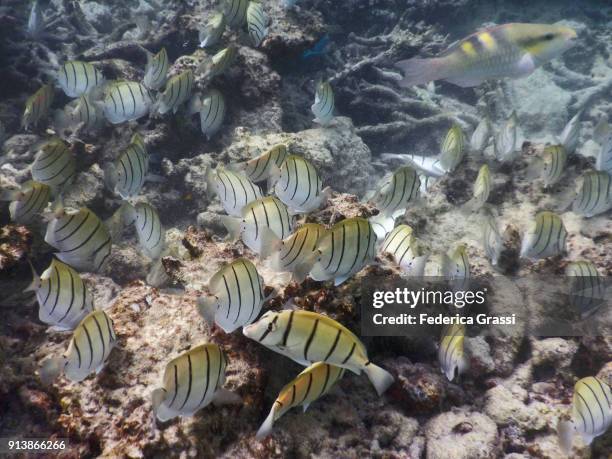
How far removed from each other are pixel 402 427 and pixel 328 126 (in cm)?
486

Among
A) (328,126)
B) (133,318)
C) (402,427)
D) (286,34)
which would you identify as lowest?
(402,427)

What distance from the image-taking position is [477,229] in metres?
4.85

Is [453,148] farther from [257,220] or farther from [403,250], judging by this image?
[257,220]

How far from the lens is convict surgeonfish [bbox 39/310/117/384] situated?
8.00 feet

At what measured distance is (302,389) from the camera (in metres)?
2.27

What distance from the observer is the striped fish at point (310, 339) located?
2074mm

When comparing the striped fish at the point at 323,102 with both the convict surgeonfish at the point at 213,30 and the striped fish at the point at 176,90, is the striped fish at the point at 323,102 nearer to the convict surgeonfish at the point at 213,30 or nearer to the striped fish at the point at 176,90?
the striped fish at the point at 176,90

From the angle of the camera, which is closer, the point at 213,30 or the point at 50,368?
the point at 50,368

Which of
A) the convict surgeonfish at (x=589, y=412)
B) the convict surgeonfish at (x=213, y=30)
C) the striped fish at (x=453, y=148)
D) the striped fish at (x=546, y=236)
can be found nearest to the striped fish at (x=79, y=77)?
the convict surgeonfish at (x=213, y=30)


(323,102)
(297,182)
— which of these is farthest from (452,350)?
(323,102)

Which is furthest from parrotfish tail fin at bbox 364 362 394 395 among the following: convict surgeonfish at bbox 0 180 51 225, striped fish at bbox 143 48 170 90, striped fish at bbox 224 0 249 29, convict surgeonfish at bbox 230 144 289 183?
striped fish at bbox 224 0 249 29

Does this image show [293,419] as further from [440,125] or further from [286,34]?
[440,125]

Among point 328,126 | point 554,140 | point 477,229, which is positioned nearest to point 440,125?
point 554,140

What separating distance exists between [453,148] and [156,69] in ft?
13.6
